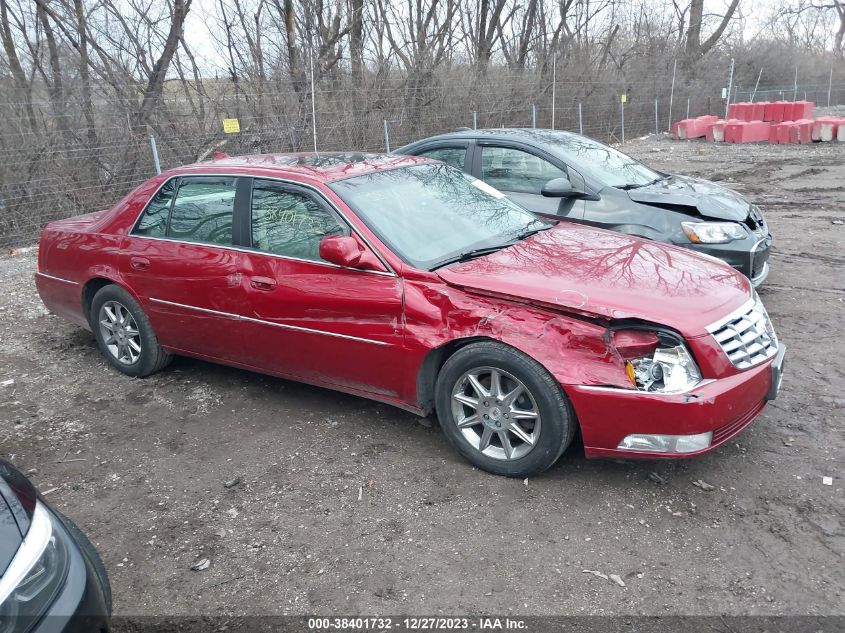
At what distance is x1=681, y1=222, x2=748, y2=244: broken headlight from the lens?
220 inches

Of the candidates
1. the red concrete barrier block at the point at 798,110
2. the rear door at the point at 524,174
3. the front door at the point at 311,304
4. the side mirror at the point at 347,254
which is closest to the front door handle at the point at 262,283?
the front door at the point at 311,304

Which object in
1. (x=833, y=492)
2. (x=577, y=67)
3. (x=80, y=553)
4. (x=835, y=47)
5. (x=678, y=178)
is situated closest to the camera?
(x=80, y=553)

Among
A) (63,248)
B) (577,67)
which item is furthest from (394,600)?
(577,67)

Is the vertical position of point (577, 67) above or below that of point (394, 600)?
above

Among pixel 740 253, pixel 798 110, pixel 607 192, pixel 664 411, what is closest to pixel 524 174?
pixel 607 192

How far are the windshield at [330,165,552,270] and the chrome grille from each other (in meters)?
1.34

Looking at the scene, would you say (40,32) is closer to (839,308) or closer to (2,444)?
(2,444)

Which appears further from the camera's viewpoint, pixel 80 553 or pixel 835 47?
pixel 835 47

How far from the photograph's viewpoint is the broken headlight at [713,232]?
559 centimetres

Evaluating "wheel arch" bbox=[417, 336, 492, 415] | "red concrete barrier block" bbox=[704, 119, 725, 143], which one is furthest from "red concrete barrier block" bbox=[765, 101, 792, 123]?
"wheel arch" bbox=[417, 336, 492, 415]

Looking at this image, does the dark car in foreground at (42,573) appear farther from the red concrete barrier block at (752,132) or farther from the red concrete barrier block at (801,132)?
the red concrete barrier block at (752,132)

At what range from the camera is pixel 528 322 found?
330 cm

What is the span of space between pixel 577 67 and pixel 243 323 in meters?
21.4

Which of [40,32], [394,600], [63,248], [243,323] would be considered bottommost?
[394,600]
